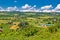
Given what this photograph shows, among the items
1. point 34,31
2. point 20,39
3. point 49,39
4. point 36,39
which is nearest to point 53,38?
point 49,39

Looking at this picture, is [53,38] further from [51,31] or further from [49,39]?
[51,31]

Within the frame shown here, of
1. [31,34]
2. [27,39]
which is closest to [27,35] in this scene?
[31,34]

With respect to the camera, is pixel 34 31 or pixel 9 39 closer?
pixel 9 39

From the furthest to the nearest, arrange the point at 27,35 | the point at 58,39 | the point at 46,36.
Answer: the point at 27,35 < the point at 46,36 < the point at 58,39

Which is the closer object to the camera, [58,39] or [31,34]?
[58,39]

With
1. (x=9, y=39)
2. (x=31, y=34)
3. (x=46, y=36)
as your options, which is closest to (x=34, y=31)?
(x=31, y=34)

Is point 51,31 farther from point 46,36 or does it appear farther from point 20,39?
point 20,39

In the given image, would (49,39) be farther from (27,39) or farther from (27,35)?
(27,35)

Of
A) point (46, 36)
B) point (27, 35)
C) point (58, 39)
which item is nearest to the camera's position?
point (58, 39)
